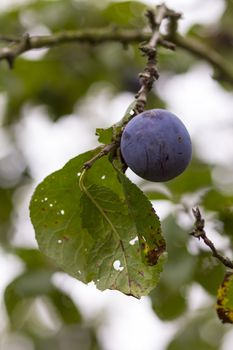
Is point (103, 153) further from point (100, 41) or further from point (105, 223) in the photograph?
point (100, 41)

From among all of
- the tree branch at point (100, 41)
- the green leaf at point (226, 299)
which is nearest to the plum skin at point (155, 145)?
the green leaf at point (226, 299)

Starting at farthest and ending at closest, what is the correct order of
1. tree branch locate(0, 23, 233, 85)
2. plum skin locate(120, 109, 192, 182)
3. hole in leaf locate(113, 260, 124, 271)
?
tree branch locate(0, 23, 233, 85), hole in leaf locate(113, 260, 124, 271), plum skin locate(120, 109, 192, 182)

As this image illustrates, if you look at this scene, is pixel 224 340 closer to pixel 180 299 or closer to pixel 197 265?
pixel 180 299

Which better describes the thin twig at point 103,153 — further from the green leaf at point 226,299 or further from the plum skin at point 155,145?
the green leaf at point 226,299

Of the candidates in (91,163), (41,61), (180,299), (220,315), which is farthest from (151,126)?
(41,61)

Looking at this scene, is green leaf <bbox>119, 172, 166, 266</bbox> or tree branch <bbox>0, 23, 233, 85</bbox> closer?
green leaf <bbox>119, 172, 166, 266</bbox>

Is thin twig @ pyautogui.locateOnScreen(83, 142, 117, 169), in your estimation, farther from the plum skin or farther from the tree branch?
the tree branch

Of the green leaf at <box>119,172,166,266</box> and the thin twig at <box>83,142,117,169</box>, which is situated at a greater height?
the thin twig at <box>83,142,117,169</box>

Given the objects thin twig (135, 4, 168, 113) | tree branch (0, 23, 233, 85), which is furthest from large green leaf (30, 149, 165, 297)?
tree branch (0, 23, 233, 85)
